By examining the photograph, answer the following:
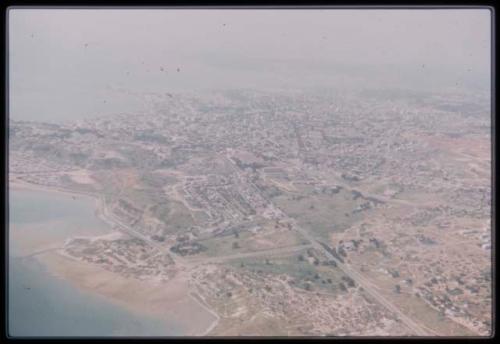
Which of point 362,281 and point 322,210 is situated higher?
point 322,210

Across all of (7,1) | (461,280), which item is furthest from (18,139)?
(461,280)

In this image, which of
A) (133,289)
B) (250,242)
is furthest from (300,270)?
(133,289)

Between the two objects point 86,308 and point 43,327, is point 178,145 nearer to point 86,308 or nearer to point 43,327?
point 86,308

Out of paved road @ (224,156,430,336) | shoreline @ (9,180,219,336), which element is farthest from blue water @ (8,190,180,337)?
paved road @ (224,156,430,336)

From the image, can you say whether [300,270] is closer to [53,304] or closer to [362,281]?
[362,281]

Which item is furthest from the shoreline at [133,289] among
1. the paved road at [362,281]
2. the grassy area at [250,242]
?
the paved road at [362,281]

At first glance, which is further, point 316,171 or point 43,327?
point 316,171

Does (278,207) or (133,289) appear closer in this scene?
(133,289)
